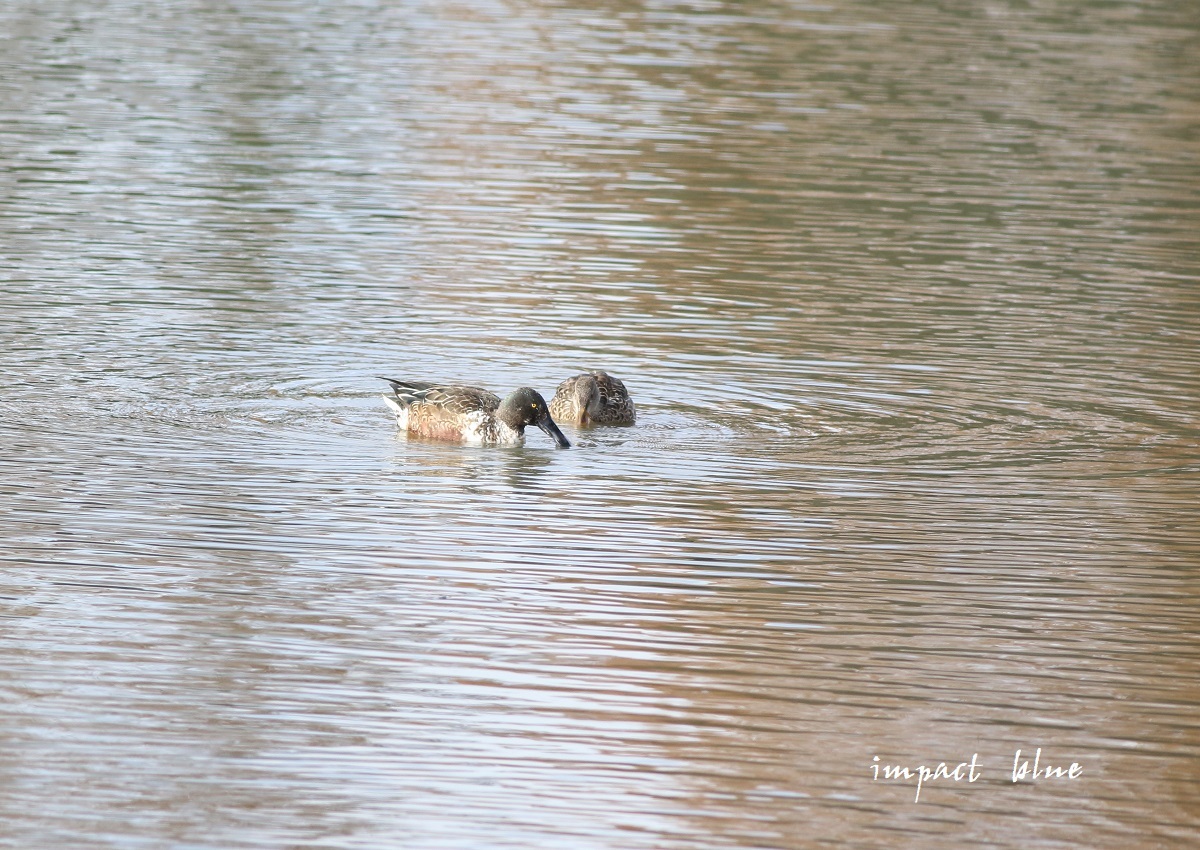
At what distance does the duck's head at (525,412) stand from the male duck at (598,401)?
1.02ft

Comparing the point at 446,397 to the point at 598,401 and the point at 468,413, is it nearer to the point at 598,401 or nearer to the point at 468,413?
the point at 468,413

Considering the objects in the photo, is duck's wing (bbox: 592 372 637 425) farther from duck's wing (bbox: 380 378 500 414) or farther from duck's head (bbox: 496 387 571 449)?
duck's wing (bbox: 380 378 500 414)

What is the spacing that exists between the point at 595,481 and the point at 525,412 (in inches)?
40.5

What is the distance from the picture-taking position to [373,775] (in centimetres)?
780

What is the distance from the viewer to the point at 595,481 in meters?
12.6

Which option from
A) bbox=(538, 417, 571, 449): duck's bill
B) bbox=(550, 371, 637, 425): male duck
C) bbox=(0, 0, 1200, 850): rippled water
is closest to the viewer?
bbox=(0, 0, 1200, 850): rippled water

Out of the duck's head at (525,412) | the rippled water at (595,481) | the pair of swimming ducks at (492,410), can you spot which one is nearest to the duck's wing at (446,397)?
the pair of swimming ducks at (492,410)

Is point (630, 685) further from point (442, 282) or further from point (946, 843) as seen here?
point (442, 282)

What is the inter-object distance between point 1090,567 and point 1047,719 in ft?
7.78

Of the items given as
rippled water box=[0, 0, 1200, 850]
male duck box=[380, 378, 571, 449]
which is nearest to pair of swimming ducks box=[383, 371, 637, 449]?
male duck box=[380, 378, 571, 449]

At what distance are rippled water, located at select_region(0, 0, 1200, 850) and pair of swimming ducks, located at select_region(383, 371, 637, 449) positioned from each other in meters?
0.16

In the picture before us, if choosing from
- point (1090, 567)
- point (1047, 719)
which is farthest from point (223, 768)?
point (1090, 567)

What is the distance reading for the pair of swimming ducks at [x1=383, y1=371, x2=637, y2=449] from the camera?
43.9 feet

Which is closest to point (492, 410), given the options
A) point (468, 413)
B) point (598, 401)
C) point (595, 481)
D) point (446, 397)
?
point (468, 413)
